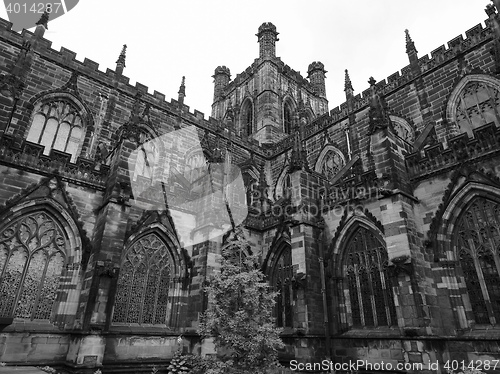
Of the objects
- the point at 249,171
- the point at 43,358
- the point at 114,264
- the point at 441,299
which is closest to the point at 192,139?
the point at 249,171

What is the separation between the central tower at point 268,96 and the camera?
27.5 metres

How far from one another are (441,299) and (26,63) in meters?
19.1

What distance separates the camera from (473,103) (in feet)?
47.5

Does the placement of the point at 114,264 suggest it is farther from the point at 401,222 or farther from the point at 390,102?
the point at 390,102

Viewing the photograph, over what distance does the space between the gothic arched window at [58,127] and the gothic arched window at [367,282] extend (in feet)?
42.7

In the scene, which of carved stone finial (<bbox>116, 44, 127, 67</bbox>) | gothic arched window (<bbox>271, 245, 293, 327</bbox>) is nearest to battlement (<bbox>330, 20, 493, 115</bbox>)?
gothic arched window (<bbox>271, 245, 293, 327</bbox>)

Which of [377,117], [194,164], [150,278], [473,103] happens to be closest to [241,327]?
[150,278]

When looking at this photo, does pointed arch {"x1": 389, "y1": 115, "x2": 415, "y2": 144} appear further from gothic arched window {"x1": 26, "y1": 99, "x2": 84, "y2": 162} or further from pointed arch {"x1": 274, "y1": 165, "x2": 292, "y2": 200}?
gothic arched window {"x1": 26, "y1": 99, "x2": 84, "y2": 162}

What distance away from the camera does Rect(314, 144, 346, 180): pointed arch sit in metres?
19.4

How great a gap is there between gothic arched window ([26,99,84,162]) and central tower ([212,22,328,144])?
518 inches

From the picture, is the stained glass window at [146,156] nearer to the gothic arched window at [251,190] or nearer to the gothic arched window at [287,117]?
the gothic arched window at [251,190]

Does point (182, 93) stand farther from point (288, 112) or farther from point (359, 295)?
point (359, 295)

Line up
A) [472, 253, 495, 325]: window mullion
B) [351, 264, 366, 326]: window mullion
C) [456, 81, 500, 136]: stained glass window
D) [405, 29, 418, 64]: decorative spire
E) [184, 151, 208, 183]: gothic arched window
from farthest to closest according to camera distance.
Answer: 1. [184, 151, 208, 183]: gothic arched window
2. [405, 29, 418, 64]: decorative spire
3. [456, 81, 500, 136]: stained glass window
4. [351, 264, 366, 326]: window mullion
5. [472, 253, 495, 325]: window mullion

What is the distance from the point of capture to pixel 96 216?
491 inches
